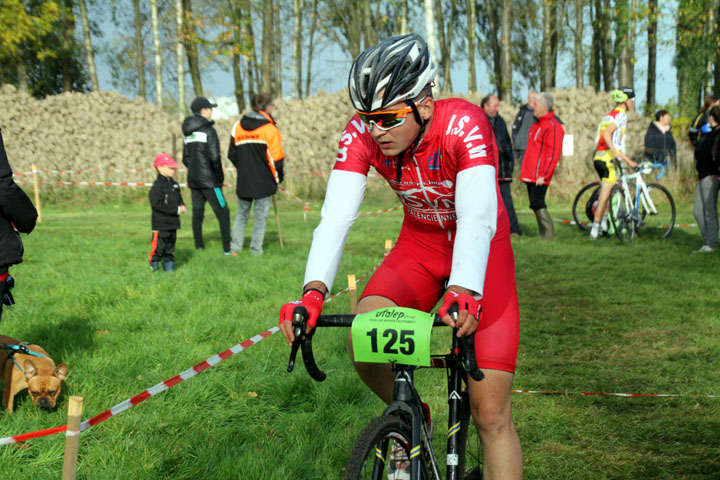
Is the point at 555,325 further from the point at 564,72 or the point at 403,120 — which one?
the point at 564,72

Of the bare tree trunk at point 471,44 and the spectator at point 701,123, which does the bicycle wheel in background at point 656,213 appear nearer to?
the spectator at point 701,123

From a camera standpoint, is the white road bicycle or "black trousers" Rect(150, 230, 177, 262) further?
the white road bicycle

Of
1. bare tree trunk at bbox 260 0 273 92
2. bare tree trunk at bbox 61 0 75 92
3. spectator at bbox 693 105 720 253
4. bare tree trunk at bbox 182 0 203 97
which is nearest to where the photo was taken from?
spectator at bbox 693 105 720 253

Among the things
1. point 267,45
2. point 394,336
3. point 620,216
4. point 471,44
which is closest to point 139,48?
point 267,45

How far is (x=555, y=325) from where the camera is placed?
7.31m

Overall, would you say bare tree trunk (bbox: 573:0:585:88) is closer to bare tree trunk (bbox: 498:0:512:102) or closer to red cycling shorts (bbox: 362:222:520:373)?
bare tree trunk (bbox: 498:0:512:102)

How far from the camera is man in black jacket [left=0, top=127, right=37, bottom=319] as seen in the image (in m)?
3.68

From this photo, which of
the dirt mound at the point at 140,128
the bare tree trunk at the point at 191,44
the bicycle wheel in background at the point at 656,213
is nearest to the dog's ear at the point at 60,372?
the bicycle wheel in background at the point at 656,213

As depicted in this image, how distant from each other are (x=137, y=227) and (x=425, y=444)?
1494 cm

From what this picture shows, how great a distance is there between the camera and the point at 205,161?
1114 centimetres

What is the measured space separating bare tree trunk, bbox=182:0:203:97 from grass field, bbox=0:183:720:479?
24.4 meters

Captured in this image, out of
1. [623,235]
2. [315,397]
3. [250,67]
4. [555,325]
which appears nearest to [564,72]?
[250,67]

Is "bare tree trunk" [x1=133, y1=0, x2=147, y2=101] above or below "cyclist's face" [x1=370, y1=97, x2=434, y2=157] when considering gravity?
above

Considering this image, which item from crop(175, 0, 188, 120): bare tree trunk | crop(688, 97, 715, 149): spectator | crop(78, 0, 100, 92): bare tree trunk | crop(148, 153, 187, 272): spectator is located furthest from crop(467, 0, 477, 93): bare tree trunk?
crop(148, 153, 187, 272): spectator
